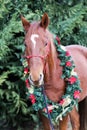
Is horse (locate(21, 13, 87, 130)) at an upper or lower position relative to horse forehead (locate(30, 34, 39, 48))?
lower

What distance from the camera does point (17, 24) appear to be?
500 cm

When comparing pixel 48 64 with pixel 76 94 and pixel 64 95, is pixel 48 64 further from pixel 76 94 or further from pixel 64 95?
pixel 76 94

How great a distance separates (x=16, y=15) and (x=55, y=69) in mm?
1741

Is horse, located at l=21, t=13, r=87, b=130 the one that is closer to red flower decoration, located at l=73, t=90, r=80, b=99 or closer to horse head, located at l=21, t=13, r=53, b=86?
horse head, located at l=21, t=13, r=53, b=86

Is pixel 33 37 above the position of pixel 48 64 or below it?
above

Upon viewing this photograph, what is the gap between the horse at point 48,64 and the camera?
3.27 meters

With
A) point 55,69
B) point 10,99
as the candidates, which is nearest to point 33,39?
point 55,69

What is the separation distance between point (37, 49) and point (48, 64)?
40cm

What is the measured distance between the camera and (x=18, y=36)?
5.51 meters

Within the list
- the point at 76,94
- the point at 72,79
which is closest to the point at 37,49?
the point at 72,79

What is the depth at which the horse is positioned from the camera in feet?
10.7

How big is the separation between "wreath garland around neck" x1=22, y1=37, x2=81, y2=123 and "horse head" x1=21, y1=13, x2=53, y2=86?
387mm

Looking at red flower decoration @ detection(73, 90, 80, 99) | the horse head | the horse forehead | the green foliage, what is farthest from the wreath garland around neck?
the green foliage

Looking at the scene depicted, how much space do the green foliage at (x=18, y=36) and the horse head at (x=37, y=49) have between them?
4.70ft
